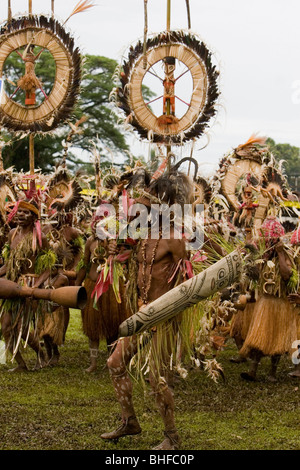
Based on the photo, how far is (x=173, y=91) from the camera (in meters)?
6.77

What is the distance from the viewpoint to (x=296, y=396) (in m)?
6.30

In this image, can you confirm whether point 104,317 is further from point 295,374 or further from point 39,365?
point 295,374

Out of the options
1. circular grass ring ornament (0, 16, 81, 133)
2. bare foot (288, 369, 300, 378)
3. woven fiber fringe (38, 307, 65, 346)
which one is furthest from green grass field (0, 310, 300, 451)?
circular grass ring ornament (0, 16, 81, 133)

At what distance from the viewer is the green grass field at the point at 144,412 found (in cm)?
477

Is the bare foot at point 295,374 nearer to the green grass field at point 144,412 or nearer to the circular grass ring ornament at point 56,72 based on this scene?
the green grass field at point 144,412

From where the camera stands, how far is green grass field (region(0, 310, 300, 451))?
4770 millimetres

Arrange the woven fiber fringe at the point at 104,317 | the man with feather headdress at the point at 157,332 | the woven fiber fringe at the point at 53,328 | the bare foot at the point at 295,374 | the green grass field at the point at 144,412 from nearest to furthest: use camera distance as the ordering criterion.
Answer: the man with feather headdress at the point at 157,332 → the green grass field at the point at 144,412 → the bare foot at the point at 295,374 → the woven fiber fringe at the point at 104,317 → the woven fiber fringe at the point at 53,328

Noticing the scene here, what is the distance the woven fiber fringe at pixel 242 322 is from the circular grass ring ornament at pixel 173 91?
1940 mm

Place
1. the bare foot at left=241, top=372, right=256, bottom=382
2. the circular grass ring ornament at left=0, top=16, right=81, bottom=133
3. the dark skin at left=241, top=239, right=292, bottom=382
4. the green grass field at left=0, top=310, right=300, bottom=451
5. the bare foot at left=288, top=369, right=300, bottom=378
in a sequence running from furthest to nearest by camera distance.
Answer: the bare foot at left=288, top=369, right=300, bottom=378 → the bare foot at left=241, top=372, right=256, bottom=382 → the dark skin at left=241, top=239, right=292, bottom=382 → the circular grass ring ornament at left=0, top=16, right=81, bottom=133 → the green grass field at left=0, top=310, right=300, bottom=451

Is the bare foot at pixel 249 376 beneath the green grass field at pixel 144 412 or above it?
above

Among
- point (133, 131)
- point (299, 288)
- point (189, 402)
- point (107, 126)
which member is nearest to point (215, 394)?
point (189, 402)

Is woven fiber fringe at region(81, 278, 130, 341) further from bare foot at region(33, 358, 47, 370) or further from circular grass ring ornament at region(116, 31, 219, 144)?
circular grass ring ornament at region(116, 31, 219, 144)

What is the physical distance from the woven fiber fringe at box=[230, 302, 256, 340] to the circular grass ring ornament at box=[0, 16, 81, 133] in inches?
105

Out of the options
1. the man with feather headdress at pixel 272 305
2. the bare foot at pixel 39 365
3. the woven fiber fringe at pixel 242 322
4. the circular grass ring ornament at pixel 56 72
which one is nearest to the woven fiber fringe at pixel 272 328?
the man with feather headdress at pixel 272 305
